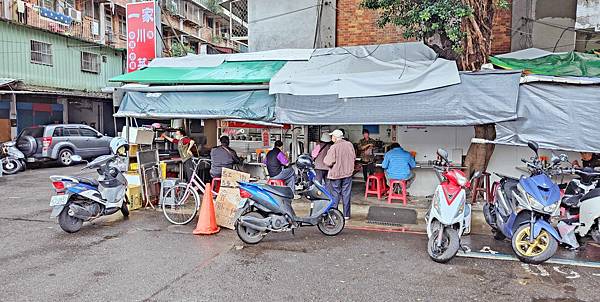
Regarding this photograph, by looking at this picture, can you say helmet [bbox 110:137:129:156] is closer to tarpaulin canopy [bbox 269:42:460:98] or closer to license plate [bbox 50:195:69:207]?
license plate [bbox 50:195:69:207]

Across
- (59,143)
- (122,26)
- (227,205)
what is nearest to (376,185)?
(227,205)

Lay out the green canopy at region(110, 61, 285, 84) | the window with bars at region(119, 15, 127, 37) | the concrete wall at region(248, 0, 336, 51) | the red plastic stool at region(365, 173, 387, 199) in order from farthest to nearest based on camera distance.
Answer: the window with bars at region(119, 15, 127, 37) → the concrete wall at region(248, 0, 336, 51) → the red plastic stool at region(365, 173, 387, 199) → the green canopy at region(110, 61, 285, 84)

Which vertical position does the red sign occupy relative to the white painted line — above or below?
above

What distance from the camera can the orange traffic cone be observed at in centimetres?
691

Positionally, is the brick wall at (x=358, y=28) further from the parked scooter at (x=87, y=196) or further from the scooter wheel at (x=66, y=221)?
the scooter wheel at (x=66, y=221)

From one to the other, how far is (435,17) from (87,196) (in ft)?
21.8

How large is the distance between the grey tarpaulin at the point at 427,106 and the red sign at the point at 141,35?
4.51 metres

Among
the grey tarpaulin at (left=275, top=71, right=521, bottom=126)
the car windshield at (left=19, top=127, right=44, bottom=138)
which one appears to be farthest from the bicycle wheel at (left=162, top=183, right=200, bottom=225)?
the car windshield at (left=19, top=127, right=44, bottom=138)

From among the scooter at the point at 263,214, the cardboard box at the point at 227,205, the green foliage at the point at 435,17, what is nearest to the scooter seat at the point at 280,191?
Result: the scooter at the point at 263,214

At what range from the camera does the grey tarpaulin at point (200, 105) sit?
7.61 meters

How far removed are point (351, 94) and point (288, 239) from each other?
251cm

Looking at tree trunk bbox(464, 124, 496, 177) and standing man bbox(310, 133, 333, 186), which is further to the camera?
tree trunk bbox(464, 124, 496, 177)

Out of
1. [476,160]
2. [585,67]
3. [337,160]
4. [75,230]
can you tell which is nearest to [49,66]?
[75,230]

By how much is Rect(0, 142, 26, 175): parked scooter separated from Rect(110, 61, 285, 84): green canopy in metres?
8.34
